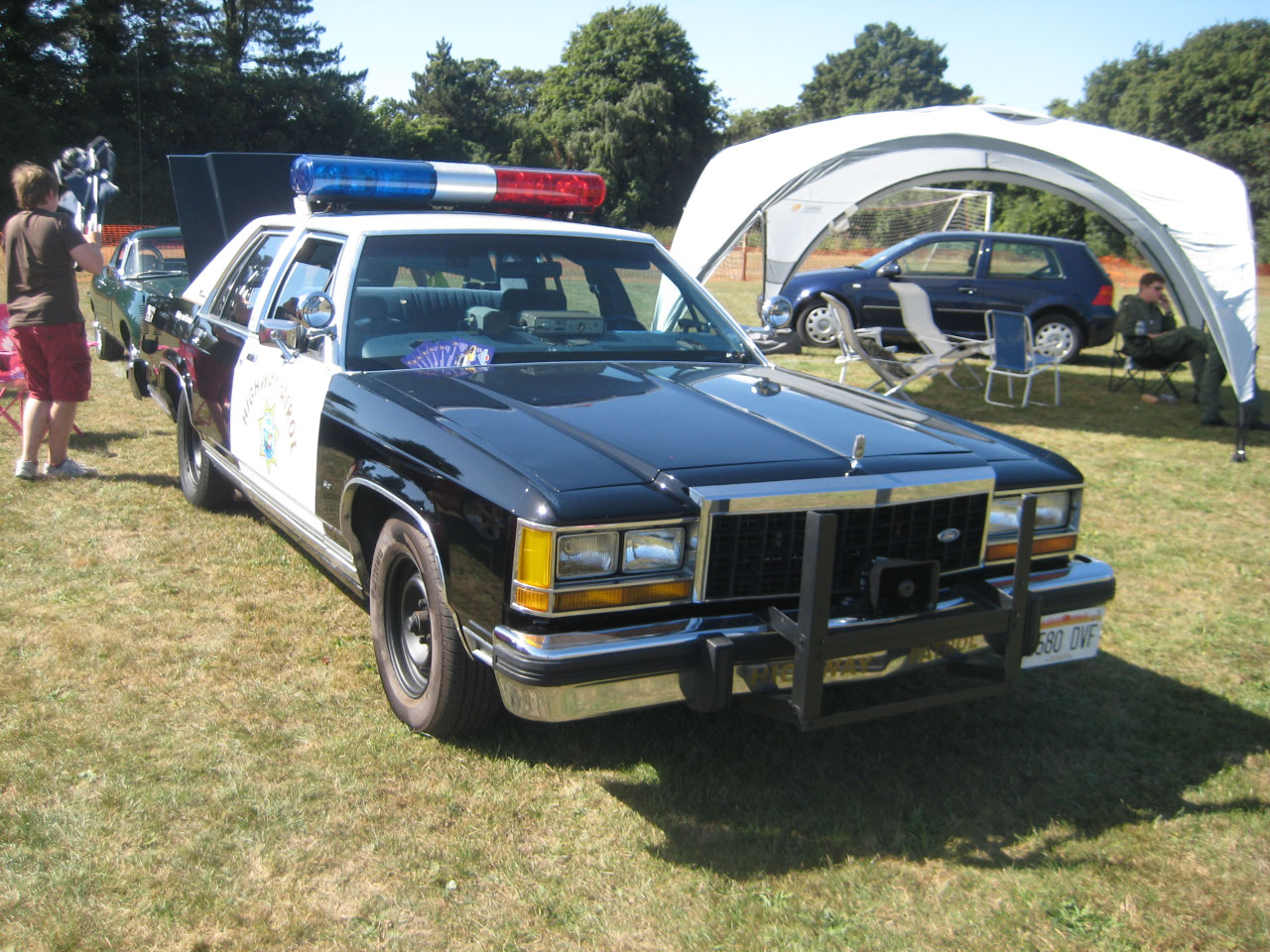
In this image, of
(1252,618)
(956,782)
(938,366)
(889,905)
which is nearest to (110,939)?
(889,905)

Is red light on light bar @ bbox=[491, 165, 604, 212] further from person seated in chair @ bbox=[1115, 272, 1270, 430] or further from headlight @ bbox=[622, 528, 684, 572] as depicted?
person seated in chair @ bbox=[1115, 272, 1270, 430]

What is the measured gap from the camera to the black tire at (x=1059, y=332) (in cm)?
1354

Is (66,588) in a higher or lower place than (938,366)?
lower

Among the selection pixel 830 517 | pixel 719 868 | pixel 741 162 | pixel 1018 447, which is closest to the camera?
pixel 830 517

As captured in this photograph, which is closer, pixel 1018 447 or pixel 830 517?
pixel 830 517

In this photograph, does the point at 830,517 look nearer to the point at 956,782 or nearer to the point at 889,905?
A: the point at 889,905

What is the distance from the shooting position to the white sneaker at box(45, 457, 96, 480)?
666 cm

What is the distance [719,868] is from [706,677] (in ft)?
1.85

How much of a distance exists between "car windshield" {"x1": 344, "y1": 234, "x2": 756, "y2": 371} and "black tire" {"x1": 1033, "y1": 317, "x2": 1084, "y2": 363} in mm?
10096

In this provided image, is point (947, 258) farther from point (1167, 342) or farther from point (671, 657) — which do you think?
point (671, 657)

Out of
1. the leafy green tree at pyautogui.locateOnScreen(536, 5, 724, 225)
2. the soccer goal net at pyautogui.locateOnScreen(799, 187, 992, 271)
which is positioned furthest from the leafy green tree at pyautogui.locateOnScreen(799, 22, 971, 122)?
the soccer goal net at pyautogui.locateOnScreen(799, 187, 992, 271)

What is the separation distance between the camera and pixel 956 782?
11.3ft

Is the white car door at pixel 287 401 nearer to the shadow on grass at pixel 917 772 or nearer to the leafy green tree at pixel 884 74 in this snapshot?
the shadow on grass at pixel 917 772

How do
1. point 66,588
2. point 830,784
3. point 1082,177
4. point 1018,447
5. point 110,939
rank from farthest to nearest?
point 1082,177
point 66,588
point 1018,447
point 830,784
point 110,939
